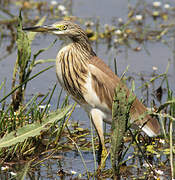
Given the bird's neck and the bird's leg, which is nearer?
the bird's leg

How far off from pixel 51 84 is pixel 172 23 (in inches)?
122

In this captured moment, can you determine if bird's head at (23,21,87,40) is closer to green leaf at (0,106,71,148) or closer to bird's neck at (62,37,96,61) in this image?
bird's neck at (62,37,96,61)

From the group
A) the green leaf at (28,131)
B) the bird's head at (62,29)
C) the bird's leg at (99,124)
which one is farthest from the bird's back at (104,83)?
the green leaf at (28,131)

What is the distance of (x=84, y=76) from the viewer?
14.1 ft

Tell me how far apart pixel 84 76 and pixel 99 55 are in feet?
9.28

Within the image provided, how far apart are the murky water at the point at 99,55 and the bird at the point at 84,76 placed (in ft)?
1.30

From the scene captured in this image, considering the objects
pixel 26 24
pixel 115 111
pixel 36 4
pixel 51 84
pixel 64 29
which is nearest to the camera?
pixel 115 111

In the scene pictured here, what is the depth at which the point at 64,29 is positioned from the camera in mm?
4266

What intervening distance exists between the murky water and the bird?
A: 40 centimetres

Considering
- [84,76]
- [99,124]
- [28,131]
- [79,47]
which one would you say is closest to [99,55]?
[79,47]

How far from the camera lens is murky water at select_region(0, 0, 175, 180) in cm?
416

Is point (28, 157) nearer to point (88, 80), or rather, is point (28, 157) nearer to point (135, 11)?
point (88, 80)

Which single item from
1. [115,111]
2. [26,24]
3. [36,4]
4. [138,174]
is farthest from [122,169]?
[36,4]

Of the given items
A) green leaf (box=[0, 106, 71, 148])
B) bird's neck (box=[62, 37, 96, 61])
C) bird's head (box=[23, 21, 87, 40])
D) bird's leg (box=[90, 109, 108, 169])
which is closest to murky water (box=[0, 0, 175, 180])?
bird's leg (box=[90, 109, 108, 169])
